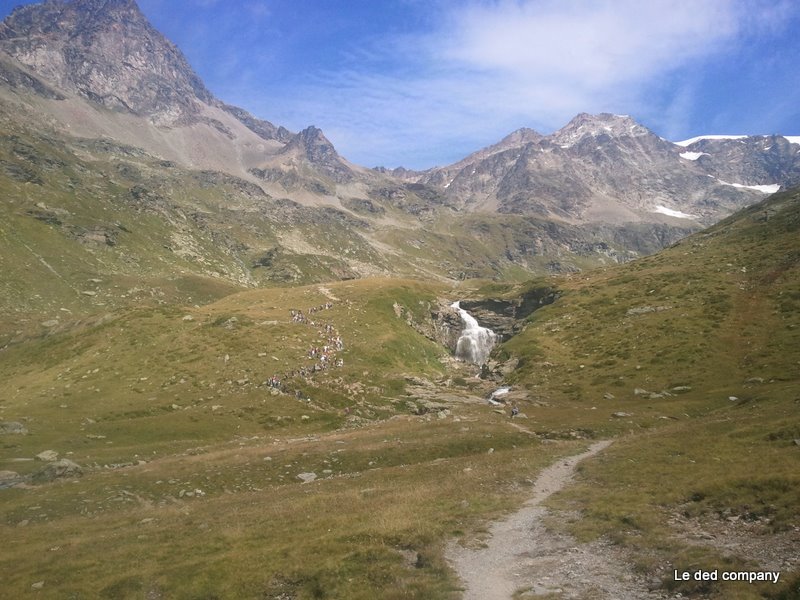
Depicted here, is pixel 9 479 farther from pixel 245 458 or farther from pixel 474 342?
pixel 474 342

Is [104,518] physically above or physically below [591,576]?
below

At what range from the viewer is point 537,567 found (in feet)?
60.2

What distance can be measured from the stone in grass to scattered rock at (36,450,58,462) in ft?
10.9

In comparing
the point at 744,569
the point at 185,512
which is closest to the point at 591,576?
the point at 744,569

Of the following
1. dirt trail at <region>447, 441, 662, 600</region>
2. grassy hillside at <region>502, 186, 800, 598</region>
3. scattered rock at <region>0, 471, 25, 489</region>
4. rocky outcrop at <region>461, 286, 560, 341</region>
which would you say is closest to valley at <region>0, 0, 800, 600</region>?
dirt trail at <region>447, 441, 662, 600</region>

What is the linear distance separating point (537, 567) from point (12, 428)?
52.9 metres

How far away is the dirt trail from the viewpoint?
52.5ft

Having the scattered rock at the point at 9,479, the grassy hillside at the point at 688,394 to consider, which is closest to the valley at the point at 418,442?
the grassy hillside at the point at 688,394

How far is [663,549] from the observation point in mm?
18000

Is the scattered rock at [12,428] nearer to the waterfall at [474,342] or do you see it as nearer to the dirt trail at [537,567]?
the dirt trail at [537,567]

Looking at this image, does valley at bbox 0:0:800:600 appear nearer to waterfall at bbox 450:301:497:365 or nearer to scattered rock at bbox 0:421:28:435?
scattered rock at bbox 0:421:28:435

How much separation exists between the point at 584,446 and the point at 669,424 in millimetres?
11049

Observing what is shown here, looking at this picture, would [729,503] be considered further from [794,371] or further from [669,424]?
[794,371]

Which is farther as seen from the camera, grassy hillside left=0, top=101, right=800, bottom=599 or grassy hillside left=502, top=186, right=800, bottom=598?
grassy hillside left=0, top=101, right=800, bottom=599
